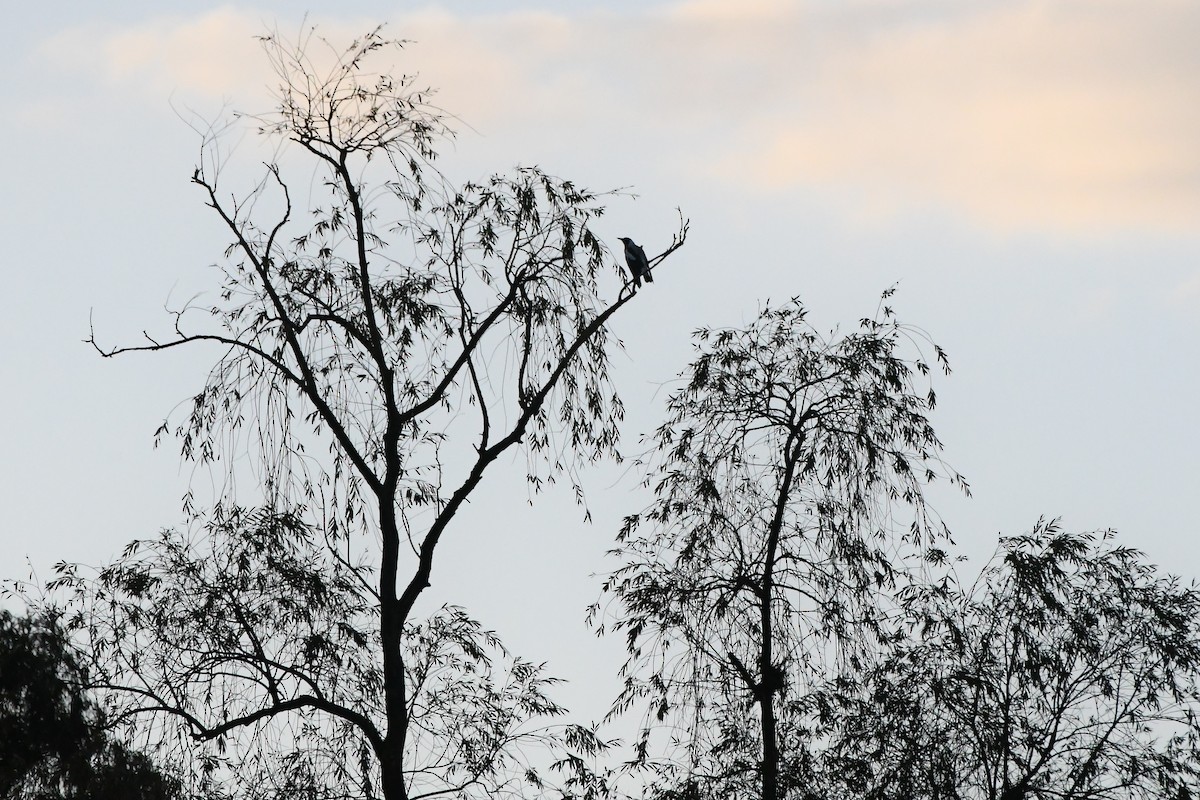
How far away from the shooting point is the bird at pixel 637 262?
14508mm

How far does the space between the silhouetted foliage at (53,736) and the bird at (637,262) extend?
249 inches

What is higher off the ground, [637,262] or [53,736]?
[637,262]

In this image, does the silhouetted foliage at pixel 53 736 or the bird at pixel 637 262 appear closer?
the silhouetted foliage at pixel 53 736

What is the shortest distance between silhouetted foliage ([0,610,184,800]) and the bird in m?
6.33

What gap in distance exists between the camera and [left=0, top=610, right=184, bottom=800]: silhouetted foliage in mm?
13695

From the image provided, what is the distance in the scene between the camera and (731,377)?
15852 millimetres

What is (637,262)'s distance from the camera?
14641mm

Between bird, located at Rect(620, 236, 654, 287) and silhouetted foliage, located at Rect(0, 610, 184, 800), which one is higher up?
bird, located at Rect(620, 236, 654, 287)

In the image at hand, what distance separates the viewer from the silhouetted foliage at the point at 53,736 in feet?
44.9

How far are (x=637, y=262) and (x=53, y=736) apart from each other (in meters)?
7.60

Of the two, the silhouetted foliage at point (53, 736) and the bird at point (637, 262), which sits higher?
the bird at point (637, 262)

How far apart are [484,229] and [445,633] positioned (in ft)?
13.0

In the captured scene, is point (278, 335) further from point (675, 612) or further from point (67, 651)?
point (675, 612)

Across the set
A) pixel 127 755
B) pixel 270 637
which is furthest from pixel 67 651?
pixel 270 637
